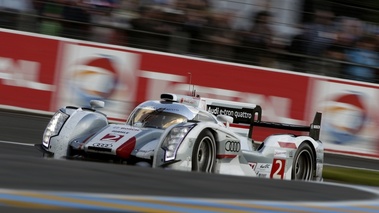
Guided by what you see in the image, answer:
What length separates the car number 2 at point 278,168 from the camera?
861 centimetres

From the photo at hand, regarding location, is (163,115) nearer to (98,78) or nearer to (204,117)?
(204,117)

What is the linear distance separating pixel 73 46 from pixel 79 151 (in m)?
5.26

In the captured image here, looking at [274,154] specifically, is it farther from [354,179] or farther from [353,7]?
[353,7]

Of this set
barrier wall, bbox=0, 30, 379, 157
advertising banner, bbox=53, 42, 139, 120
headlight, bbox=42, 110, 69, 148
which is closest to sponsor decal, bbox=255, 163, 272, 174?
headlight, bbox=42, 110, 69, 148

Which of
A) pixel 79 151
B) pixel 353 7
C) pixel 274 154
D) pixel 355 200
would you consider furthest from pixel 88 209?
pixel 353 7

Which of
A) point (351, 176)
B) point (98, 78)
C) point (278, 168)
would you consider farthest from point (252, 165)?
point (98, 78)

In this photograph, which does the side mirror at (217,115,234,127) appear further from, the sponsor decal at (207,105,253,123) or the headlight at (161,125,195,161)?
the headlight at (161,125,195,161)

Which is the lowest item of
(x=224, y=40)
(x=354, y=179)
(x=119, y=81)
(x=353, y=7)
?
(x=354, y=179)

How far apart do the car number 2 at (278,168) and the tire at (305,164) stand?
11.4 inches

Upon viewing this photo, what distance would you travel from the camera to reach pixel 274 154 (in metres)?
8.62

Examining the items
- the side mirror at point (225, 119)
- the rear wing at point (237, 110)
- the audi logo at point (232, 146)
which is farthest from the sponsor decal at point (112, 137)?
the rear wing at point (237, 110)

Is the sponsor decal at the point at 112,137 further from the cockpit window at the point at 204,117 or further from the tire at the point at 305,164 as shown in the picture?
the tire at the point at 305,164

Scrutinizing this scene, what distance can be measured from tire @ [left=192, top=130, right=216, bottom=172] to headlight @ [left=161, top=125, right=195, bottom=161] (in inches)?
8.5

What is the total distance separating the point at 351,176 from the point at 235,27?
418 cm
